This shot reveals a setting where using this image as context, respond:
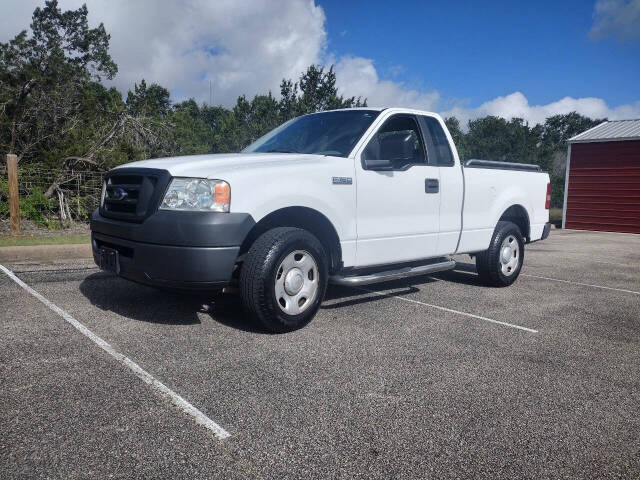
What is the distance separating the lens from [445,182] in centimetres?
558

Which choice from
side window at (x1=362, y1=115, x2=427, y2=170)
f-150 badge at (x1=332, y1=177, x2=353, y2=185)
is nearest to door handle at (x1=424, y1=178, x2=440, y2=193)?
side window at (x1=362, y1=115, x2=427, y2=170)

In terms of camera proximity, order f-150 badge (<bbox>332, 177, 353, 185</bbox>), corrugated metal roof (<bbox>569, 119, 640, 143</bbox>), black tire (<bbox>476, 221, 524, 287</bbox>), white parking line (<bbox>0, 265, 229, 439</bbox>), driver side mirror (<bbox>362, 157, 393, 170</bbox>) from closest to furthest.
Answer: white parking line (<bbox>0, 265, 229, 439</bbox>), f-150 badge (<bbox>332, 177, 353, 185</bbox>), driver side mirror (<bbox>362, 157, 393, 170</bbox>), black tire (<bbox>476, 221, 524, 287</bbox>), corrugated metal roof (<bbox>569, 119, 640, 143</bbox>)

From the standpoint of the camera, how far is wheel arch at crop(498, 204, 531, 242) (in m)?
6.74

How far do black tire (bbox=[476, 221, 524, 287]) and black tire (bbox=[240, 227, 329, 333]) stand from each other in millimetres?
3049

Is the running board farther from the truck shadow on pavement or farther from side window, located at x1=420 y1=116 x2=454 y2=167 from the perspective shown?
side window, located at x1=420 y1=116 x2=454 y2=167

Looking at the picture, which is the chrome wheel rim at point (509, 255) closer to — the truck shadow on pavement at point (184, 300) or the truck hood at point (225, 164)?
the truck shadow on pavement at point (184, 300)

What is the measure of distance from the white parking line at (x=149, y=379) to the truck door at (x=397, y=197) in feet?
7.26

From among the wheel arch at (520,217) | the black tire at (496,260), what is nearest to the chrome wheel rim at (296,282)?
the black tire at (496,260)

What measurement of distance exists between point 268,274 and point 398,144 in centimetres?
209

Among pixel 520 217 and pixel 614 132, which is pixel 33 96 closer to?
pixel 520 217

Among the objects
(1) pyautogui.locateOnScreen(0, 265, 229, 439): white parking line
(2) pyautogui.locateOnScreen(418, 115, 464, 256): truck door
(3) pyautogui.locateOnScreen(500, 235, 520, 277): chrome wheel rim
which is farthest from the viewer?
(3) pyautogui.locateOnScreen(500, 235, 520, 277): chrome wheel rim

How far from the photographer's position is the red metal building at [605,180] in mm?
18328

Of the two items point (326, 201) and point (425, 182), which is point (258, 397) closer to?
point (326, 201)

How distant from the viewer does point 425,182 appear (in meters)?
5.32
